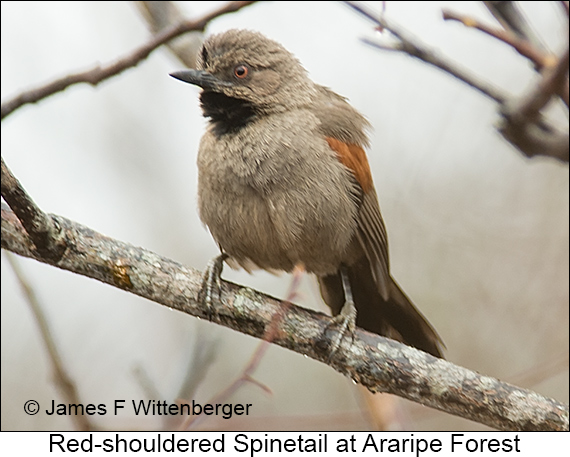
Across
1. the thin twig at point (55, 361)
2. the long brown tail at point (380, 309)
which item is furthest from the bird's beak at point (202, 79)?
the thin twig at point (55, 361)

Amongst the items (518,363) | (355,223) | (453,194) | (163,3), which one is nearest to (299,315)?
(355,223)

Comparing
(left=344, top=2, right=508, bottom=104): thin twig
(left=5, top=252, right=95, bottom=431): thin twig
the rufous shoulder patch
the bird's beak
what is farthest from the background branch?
(left=5, top=252, right=95, bottom=431): thin twig

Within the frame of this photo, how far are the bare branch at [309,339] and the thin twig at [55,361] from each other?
10.5 inches

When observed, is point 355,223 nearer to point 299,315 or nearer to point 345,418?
point 299,315

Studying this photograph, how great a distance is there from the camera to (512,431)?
10.7ft

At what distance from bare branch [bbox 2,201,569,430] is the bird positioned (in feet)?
0.66

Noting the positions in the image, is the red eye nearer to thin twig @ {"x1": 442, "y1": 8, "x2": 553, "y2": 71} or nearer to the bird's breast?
the bird's breast

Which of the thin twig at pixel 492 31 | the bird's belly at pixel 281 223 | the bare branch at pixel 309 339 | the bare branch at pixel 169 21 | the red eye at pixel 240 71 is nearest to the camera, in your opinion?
the thin twig at pixel 492 31

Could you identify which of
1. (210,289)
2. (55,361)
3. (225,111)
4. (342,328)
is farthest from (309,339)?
(225,111)

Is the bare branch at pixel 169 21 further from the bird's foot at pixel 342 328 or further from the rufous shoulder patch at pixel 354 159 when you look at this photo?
the bird's foot at pixel 342 328

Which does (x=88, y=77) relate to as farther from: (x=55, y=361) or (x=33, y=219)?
(x=55, y=361)

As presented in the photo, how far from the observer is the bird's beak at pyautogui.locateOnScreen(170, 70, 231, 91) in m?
3.79

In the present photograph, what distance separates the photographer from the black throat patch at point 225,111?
12.6ft

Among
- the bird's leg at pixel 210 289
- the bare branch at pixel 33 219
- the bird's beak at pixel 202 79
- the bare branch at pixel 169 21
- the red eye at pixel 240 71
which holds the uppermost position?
the bare branch at pixel 169 21
